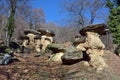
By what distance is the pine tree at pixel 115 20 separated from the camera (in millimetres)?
25141

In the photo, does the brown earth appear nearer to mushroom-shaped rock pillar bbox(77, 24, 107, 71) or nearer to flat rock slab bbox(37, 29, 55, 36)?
mushroom-shaped rock pillar bbox(77, 24, 107, 71)

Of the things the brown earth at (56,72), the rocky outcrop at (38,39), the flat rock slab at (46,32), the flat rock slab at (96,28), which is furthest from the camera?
the rocky outcrop at (38,39)

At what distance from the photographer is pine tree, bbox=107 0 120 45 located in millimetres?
25141

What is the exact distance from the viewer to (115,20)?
25.8 metres

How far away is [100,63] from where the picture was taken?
14.9 meters

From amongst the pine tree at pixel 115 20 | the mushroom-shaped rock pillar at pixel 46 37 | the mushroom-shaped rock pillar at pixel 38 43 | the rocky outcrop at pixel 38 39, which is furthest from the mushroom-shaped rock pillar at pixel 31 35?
the pine tree at pixel 115 20

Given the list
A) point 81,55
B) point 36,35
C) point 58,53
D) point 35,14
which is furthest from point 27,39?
point 35,14

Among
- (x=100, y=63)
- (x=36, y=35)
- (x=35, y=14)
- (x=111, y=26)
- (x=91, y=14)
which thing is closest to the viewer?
(x=100, y=63)

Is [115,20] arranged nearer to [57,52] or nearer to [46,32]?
[46,32]

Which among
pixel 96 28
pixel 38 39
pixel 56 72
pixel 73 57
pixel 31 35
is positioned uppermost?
pixel 31 35

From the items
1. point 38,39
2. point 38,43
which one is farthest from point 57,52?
point 38,39

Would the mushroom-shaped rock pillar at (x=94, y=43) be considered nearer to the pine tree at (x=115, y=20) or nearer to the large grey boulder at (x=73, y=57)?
the large grey boulder at (x=73, y=57)

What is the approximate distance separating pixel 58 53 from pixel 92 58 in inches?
145

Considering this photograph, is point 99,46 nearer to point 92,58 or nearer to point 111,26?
point 92,58
